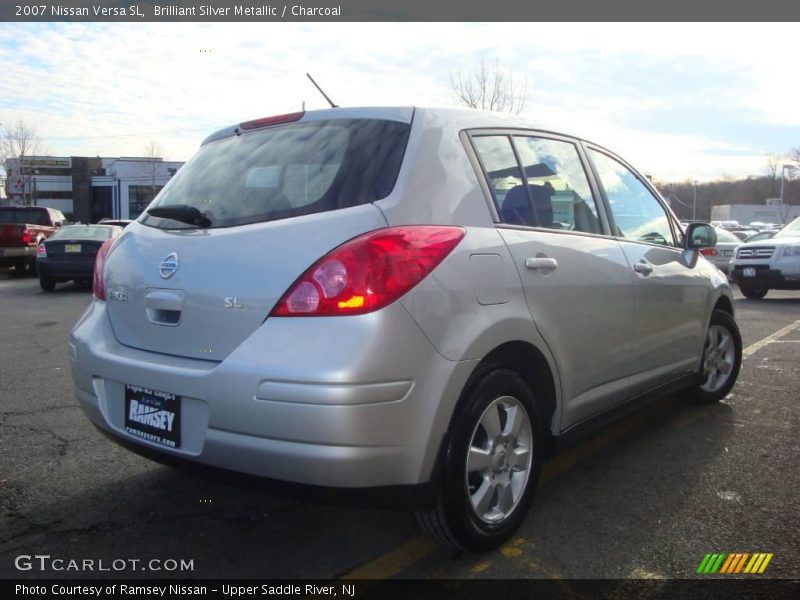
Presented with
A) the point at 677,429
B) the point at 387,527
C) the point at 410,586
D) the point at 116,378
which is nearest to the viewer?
the point at 410,586

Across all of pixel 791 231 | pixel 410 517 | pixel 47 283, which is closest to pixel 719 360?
pixel 410 517

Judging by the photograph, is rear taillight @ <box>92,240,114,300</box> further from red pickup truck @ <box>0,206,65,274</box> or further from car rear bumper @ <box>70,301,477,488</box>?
red pickup truck @ <box>0,206,65,274</box>

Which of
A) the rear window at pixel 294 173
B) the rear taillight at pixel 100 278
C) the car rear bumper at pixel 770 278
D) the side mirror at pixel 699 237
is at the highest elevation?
the rear window at pixel 294 173

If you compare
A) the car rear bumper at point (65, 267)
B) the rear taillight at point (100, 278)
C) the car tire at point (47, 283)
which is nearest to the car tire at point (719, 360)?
the rear taillight at point (100, 278)

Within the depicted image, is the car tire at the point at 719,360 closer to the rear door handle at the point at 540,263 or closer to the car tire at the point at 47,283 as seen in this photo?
the rear door handle at the point at 540,263

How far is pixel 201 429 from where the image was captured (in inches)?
96.0

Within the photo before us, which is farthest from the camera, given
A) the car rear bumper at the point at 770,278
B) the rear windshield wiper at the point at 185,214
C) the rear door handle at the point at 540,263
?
the car rear bumper at the point at 770,278

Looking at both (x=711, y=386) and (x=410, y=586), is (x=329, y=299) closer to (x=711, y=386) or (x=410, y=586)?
(x=410, y=586)

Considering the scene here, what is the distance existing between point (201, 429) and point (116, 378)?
52 centimetres

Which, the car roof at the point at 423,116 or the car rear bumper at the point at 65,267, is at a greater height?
the car roof at the point at 423,116

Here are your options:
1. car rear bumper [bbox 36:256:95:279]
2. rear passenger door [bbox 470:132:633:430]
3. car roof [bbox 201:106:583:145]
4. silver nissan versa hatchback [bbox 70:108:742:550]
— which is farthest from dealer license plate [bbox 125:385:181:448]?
car rear bumper [bbox 36:256:95:279]

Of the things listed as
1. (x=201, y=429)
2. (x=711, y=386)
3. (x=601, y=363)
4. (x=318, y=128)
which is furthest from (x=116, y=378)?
(x=711, y=386)

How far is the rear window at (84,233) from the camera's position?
45.9ft

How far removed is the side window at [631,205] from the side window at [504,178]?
0.87m
